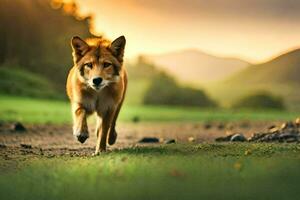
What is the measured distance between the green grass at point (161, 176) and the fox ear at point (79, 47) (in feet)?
5.69

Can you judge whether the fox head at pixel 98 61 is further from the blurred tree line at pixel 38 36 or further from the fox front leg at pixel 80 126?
the blurred tree line at pixel 38 36

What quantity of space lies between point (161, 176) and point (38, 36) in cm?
3949

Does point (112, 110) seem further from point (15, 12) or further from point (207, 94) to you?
point (15, 12)

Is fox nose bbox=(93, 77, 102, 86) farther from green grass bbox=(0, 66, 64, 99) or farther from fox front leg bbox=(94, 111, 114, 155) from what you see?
green grass bbox=(0, 66, 64, 99)

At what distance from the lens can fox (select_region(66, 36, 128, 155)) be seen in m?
9.96

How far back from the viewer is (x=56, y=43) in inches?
1777

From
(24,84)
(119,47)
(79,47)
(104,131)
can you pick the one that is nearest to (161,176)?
(104,131)

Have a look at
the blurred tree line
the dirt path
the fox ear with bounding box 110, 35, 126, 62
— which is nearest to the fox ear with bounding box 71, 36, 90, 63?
the fox ear with bounding box 110, 35, 126, 62

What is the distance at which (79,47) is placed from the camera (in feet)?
33.5

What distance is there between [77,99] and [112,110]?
556 mm

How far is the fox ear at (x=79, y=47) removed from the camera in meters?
10.1

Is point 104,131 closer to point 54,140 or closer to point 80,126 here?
point 80,126

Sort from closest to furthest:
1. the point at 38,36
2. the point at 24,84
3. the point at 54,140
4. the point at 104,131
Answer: the point at 104,131, the point at 54,140, the point at 24,84, the point at 38,36

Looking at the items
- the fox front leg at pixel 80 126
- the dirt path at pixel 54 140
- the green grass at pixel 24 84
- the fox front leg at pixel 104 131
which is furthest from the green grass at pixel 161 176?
the green grass at pixel 24 84
